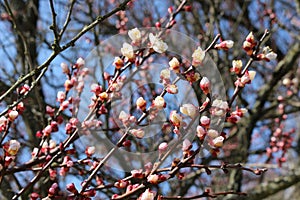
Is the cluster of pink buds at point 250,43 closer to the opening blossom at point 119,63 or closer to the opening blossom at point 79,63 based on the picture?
the opening blossom at point 119,63

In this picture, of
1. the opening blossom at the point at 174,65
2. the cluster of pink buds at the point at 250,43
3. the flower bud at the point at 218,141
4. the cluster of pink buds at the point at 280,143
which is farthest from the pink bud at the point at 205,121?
the cluster of pink buds at the point at 280,143

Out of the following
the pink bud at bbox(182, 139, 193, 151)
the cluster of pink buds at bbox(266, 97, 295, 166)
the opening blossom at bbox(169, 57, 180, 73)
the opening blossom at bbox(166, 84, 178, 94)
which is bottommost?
the pink bud at bbox(182, 139, 193, 151)

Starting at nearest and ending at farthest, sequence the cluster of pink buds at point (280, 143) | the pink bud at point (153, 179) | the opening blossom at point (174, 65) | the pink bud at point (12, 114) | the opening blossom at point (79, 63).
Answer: the pink bud at point (153, 179) < the opening blossom at point (174, 65) < the pink bud at point (12, 114) < the opening blossom at point (79, 63) < the cluster of pink buds at point (280, 143)

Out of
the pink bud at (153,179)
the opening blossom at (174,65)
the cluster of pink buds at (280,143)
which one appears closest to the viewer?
the pink bud at (153,179)

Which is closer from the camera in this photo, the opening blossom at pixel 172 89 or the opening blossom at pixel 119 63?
the opening blossom at pixel 172 89

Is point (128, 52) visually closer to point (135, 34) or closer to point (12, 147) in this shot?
point (135, 34)

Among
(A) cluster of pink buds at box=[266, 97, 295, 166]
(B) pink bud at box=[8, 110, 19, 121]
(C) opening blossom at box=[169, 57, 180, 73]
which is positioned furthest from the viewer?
(A) cluster of pink buds at box=[266, 97, 295, 166]

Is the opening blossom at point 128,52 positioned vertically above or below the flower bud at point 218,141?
above

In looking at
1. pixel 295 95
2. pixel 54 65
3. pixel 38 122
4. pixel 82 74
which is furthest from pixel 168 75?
pixel 295 95

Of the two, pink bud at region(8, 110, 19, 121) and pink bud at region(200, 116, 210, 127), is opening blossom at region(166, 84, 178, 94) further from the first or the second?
pink bud at region(8, 110, 19, 121)

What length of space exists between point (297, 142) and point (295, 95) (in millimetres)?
1233

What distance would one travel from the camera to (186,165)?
4.91 ft

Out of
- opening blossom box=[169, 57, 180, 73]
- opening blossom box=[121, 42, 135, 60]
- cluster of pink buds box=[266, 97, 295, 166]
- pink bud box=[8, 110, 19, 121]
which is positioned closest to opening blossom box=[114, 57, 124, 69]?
opening blossom box=[121, 42, 135, 60]

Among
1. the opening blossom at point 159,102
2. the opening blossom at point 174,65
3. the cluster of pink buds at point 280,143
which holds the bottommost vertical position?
the opening blossom at point 159,102
